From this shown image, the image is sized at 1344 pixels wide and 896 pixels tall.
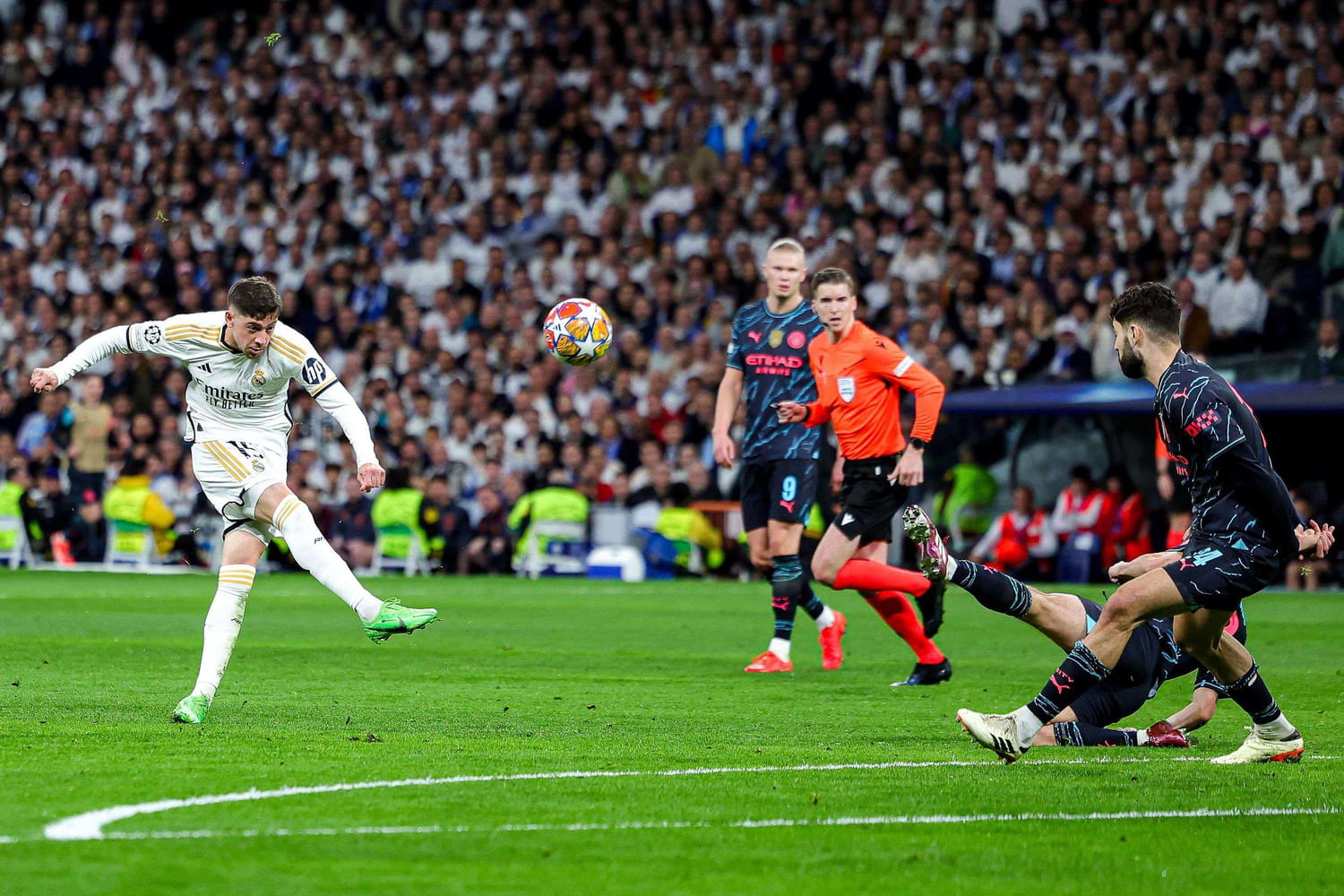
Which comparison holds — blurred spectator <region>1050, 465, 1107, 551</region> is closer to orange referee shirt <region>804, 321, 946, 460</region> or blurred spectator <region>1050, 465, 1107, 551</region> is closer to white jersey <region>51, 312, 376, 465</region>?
orange referee shirt <region>804, 321, 946, 460</region>

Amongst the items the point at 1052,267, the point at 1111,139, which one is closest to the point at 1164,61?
the point at 1111,139

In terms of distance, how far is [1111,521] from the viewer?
20.1 m

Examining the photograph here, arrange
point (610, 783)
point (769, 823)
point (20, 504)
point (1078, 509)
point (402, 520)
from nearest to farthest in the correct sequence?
point (769, 823) < point (610, 783) < point (1078, 509) < point (402, 520) < point (20, 504)

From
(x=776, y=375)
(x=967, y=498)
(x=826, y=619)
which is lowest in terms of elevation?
(x=967, y=498)

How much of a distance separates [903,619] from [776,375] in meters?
2.11

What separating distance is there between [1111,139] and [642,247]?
625 centimetres

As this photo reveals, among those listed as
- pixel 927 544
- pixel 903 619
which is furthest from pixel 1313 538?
pixel 903 619

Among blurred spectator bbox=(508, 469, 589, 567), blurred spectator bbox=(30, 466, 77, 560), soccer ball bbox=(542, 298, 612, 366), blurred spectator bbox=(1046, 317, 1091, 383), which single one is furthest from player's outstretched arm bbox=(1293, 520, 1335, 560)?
blurred spectator bbox=(30, 466, 77, 560)

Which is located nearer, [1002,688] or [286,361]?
[286,361]

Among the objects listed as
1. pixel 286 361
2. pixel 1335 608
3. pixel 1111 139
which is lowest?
pixel 1335 608

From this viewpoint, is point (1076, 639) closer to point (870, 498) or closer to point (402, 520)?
point (870, 498)

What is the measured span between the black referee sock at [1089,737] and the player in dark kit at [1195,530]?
93 cm

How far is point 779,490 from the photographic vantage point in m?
11.3

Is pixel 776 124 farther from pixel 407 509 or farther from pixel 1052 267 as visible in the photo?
pixel 407 509
